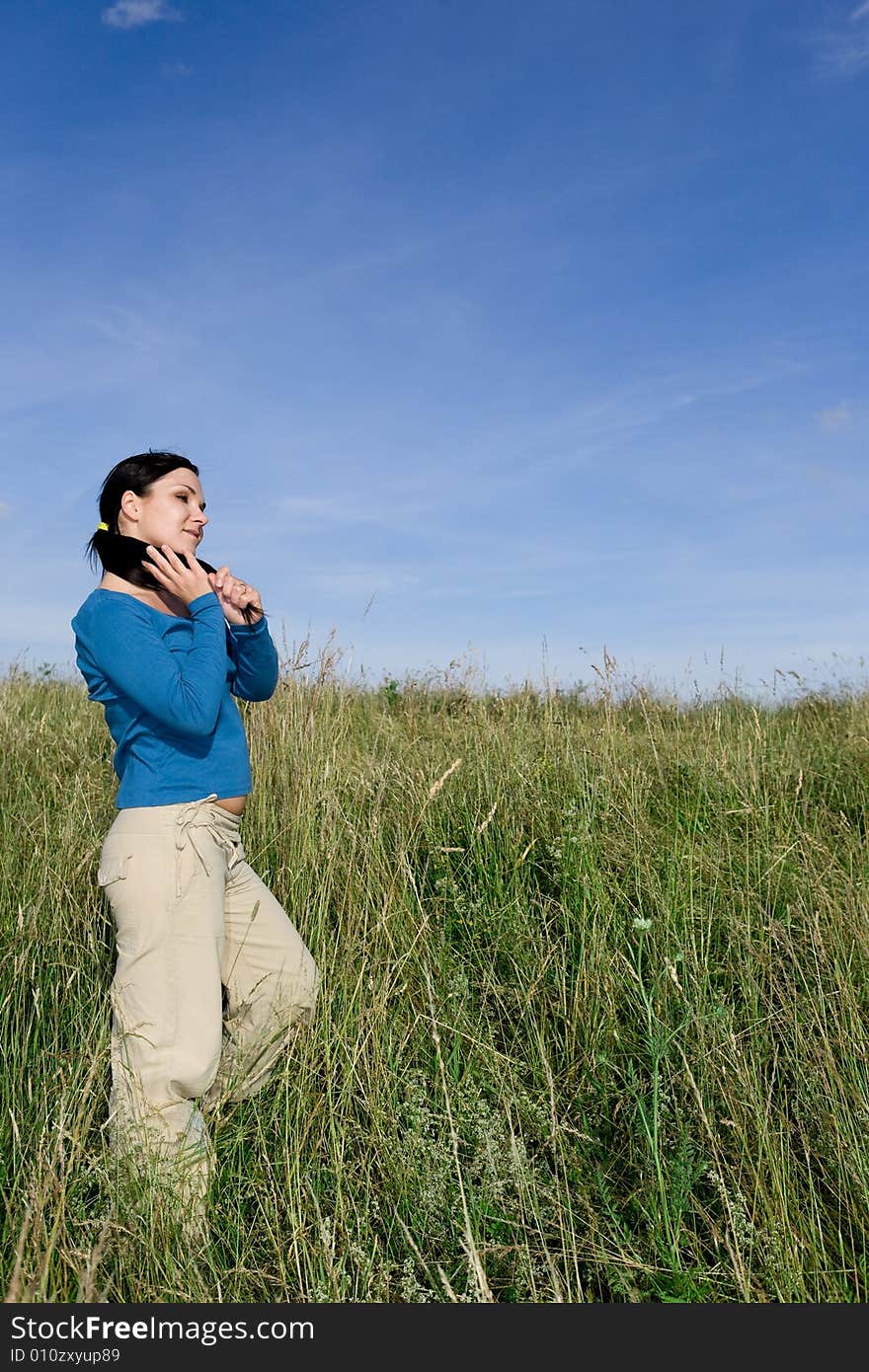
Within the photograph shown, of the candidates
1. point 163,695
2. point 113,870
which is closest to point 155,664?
point 163,695

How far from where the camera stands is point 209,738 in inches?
99.4

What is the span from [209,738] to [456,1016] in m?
1.09

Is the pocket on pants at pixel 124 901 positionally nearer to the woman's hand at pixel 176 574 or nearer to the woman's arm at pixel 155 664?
the woman's arm at pixel 155 664

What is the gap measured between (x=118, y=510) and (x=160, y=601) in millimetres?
305

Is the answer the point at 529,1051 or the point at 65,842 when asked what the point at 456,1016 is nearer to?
the point at 529,1051

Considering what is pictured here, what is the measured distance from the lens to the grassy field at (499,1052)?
6.22 feet

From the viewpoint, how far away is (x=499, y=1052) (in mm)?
2508

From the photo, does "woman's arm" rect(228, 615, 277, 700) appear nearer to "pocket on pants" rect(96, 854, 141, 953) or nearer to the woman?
the woman

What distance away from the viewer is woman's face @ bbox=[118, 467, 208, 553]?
8.53ft

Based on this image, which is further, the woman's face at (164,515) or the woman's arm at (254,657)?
the woman's arm at (254,657)

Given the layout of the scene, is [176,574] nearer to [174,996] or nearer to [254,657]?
[254,657]

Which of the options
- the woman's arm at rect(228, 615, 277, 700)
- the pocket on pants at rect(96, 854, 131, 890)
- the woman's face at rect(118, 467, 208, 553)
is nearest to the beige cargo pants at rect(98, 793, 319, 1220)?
the pocket on pants at rect(96, 854, 131, 890)

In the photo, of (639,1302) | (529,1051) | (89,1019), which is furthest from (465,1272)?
(89,1019)

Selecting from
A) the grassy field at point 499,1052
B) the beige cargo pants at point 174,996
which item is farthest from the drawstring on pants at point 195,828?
the grassy field at point 499,1052
